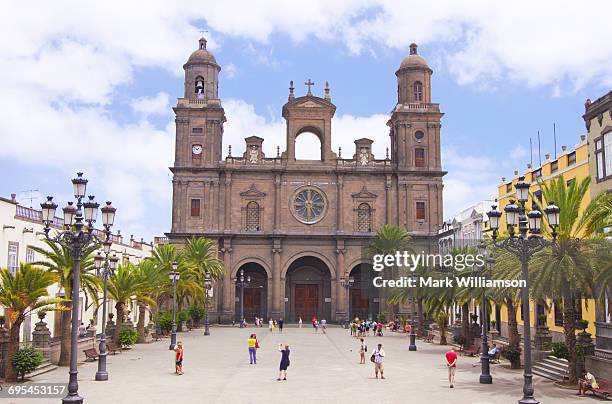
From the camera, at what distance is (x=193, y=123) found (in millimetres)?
66438

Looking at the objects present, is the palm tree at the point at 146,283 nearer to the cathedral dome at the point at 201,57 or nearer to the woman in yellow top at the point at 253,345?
the woman in yellow top at the point at 253,345

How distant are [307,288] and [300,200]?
29.2 ft

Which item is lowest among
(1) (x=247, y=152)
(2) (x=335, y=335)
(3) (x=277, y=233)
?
(2) (x=335, y=335)

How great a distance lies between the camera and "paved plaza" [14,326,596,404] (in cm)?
2072

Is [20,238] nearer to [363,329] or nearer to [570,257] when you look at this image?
[363,329]

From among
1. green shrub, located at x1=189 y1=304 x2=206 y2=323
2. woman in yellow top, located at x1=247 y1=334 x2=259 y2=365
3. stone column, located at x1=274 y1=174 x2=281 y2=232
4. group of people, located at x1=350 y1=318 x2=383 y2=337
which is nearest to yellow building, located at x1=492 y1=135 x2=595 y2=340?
group of people, located at x1=350 y1=318 x2=383 y2=337

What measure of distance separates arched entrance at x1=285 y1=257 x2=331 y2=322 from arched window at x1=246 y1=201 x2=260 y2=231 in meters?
5.50

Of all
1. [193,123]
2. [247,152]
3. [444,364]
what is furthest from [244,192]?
[444,364]

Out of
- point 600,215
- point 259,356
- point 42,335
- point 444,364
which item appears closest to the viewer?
point 600,215

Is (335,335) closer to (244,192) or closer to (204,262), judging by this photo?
(204,262)

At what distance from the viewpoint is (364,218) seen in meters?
66.6

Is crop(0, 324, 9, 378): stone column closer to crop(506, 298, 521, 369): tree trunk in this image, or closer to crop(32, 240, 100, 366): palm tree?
Result: crop(32, 240, 100, 366): palm tree

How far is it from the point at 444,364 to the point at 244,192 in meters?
38.4

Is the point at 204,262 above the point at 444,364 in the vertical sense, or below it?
above
